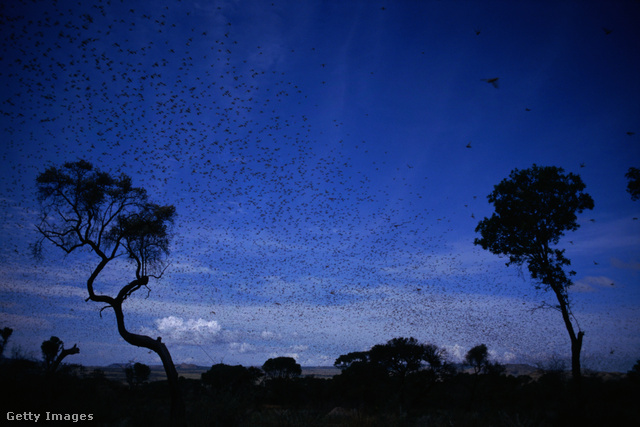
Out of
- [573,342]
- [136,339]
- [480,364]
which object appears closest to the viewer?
[136,339]

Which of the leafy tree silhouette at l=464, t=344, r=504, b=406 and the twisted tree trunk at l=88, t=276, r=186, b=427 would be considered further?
the leafy tree silhouette at l=464, t=344, r=504, b=406

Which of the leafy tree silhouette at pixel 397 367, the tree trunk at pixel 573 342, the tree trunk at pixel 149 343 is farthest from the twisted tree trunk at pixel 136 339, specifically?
the leafy tree silhouette at pixel 397 367

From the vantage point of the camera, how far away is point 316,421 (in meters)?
9.80

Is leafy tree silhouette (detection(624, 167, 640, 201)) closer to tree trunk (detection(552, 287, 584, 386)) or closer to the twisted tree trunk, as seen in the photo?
tree trunk (detection(552, 287, 584, 386))

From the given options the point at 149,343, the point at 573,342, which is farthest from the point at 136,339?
the point at 573,342

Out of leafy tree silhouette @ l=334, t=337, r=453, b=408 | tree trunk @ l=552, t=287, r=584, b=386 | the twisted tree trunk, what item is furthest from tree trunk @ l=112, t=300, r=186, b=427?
leafy tree silhouette @ l=334, t=337, r=453, b=408

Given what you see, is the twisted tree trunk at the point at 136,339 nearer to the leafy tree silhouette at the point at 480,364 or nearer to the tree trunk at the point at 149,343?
the tree trunk at the point at 149,343

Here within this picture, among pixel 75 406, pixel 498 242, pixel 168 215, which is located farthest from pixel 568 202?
pixel 75 406

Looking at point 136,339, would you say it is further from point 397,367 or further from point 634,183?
point 397,367

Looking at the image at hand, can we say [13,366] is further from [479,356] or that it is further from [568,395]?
[479,356]

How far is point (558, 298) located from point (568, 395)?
17.5 ft

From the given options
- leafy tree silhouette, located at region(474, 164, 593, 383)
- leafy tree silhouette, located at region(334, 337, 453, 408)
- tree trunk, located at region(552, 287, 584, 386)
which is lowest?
leafy tree silhouette, located at region(334, 337, 453, 408)

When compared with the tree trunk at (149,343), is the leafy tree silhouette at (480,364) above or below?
below

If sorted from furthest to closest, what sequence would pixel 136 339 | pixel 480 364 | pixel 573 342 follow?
1. pixel 480 364
2. pixel 573 342
3. pixel 136 339
